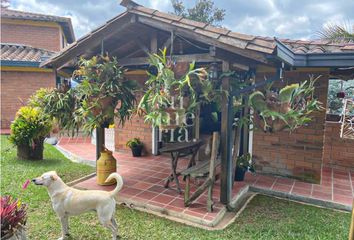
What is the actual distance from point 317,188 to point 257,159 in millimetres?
1414

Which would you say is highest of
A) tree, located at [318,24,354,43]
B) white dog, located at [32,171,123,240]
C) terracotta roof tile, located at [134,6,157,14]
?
tree, located at [318,24,354,43]

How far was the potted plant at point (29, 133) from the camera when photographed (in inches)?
273

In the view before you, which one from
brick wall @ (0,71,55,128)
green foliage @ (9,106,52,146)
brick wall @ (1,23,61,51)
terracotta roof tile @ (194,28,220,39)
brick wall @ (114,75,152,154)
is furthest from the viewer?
brick wall @ (1,23,61,51)

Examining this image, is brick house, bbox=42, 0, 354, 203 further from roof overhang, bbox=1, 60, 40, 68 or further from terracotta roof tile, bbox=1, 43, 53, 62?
terracotta roof tile, bbox=1, 43, 53, 62

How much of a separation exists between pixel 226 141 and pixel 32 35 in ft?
49.9

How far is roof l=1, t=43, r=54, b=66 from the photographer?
1152 centimetres

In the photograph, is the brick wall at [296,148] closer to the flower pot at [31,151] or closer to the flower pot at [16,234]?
the flower pot at [16,234]

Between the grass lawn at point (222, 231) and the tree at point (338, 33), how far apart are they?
5.13 m

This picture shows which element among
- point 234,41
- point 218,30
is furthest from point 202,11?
point 234,41

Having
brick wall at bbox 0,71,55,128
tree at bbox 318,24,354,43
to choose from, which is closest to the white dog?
tree at bbox 318,24,354,43

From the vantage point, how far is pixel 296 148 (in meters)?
5.78

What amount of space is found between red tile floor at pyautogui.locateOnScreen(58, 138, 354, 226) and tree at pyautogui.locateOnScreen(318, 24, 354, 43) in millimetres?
3644

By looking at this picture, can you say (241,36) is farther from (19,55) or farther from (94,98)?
(19,55)

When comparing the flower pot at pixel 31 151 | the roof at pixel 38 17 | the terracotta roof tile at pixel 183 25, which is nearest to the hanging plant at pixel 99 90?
the terracotta roof tile at pixel 183 25
